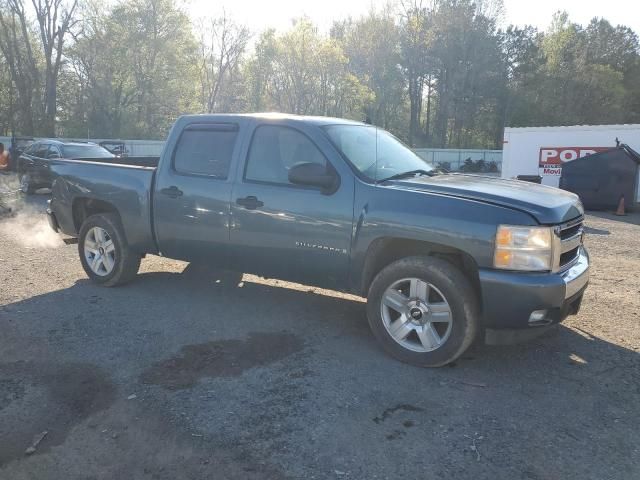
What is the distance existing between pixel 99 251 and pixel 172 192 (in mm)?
1479

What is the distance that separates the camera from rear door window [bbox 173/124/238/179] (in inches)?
202

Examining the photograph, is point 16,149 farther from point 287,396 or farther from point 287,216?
point 287,396

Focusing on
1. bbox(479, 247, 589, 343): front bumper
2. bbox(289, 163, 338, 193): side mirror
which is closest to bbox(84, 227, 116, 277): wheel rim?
bbox(289, 163, 338, 193): side mirror

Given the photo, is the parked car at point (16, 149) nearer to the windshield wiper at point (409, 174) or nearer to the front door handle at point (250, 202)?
the front door handle at point (250, 202)

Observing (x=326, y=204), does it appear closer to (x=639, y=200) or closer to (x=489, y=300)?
(x=489, y=300)

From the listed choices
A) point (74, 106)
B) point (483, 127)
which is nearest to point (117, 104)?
point (74, 106)

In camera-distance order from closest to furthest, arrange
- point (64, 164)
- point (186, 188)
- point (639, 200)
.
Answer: point (186, 188) < point (64, 164) < point (639, 200)

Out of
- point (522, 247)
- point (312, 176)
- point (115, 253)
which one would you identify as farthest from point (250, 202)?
point (522, 247)

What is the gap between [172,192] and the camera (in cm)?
536

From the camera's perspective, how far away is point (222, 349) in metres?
4.44

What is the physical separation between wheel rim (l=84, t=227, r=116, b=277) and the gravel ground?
463 mm

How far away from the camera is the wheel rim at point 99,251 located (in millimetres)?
6094

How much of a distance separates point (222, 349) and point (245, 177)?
1566 mm

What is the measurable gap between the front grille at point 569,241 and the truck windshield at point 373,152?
55.8 inches
